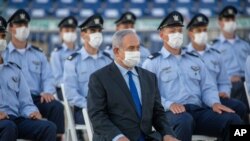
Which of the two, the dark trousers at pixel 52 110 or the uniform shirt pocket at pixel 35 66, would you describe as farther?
the uniform shirt pocket at pixel 35 66

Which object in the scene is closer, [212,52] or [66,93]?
[66,93]

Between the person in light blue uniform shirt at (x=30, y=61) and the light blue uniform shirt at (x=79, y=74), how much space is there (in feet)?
1.08

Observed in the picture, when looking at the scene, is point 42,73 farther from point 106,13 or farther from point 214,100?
point 106,13

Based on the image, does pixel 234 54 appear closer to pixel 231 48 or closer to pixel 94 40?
pixel 231 48

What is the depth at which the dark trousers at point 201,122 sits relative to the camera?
219 inches

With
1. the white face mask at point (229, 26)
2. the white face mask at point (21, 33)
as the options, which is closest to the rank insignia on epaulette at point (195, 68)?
the white face mask at point (21, 33)

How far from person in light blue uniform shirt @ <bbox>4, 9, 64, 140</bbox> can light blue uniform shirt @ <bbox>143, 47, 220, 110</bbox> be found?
4.64 ft

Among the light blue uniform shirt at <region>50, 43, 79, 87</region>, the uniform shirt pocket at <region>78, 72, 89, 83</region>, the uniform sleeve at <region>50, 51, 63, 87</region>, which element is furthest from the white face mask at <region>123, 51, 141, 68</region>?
the uniform sleeve at <region>50, 51, 63, 87</region>

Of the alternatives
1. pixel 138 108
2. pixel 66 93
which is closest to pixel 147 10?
pixel 66 93

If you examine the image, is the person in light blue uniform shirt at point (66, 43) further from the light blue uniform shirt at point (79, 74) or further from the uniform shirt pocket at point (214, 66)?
the uniform shirt pocket at point (214, 66)

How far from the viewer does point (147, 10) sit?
13141 mm

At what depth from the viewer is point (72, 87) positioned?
21.9 ft

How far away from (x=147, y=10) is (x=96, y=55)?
6.11 m

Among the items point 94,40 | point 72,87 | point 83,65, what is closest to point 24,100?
point 72,87
